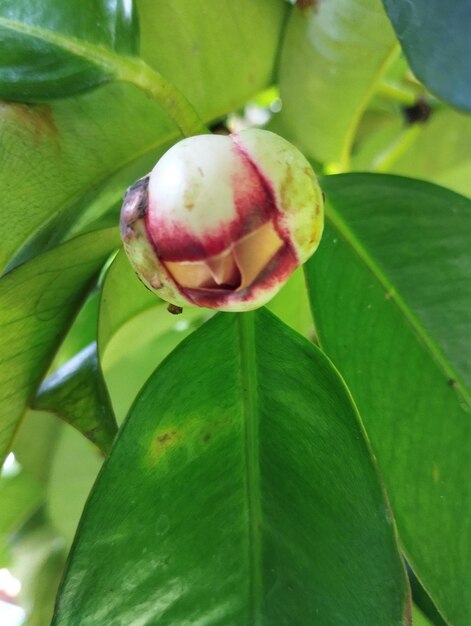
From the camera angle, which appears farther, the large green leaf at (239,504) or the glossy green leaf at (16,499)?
the glossy green leaf at (16,499)

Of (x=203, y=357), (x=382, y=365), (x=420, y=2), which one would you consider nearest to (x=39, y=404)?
(x=203, y=357)

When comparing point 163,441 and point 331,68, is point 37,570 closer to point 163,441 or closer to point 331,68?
point 163,441

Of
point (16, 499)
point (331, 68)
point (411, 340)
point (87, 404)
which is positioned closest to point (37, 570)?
point (16, 499)

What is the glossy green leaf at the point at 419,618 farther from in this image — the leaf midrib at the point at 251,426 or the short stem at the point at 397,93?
the short stem at the point at 397,93

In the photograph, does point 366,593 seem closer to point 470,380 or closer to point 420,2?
point 470,380

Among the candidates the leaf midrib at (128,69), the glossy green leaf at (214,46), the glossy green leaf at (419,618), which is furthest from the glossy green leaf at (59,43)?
the glossy green leaf at (419,618)
